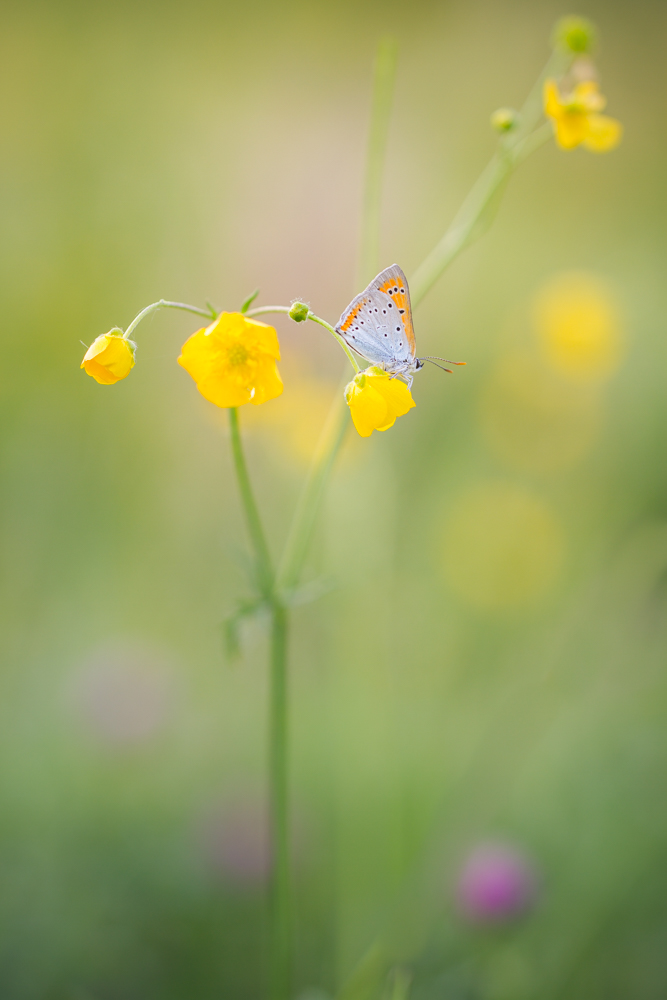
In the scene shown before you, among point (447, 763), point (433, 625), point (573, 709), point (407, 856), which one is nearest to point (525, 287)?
point (433, 625)

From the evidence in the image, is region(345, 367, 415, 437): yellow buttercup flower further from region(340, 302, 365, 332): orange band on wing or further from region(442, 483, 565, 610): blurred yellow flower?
region(442, 483, 565, 610): blurred yellow flower

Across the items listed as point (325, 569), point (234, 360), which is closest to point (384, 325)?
point (234, 360)

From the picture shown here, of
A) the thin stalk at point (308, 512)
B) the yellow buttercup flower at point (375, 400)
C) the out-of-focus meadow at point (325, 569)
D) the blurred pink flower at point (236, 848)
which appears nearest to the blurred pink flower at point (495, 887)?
the out-of-focus meadow at point (325, 569)

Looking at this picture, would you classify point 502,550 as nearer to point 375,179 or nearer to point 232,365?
point 375,179

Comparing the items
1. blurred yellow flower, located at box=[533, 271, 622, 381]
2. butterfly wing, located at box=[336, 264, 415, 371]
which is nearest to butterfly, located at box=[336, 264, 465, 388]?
butterfly wing, located at box=[336, 264, 415, 371]

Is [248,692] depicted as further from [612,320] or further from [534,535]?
[612,320]

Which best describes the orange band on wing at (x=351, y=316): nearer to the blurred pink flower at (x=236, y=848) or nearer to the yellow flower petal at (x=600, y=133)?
the yellow flower petal at (x=600, y=133)
